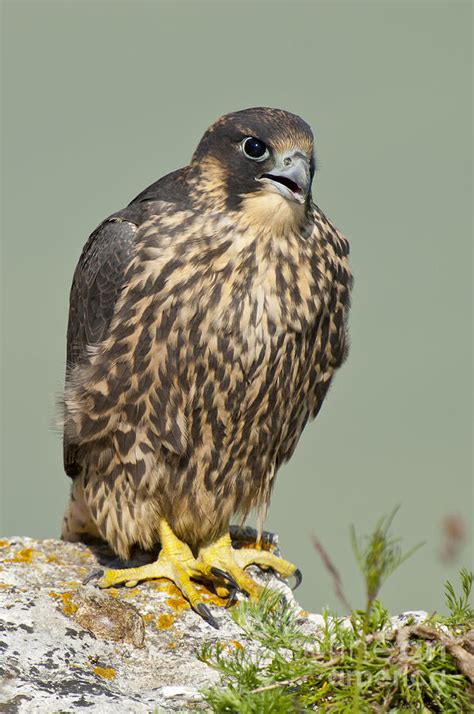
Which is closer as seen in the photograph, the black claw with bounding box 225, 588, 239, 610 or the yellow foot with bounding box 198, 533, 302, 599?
the black claw with bounding box 225, 588, 239, 610

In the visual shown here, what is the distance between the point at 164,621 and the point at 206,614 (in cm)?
15

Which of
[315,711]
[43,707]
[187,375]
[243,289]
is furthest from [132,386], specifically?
[315,711]

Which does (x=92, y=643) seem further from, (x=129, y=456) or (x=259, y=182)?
(x=259, y=182)

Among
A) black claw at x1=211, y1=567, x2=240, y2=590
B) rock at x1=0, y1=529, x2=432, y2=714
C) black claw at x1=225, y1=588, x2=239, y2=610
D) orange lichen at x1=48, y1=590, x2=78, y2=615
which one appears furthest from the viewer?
black claw at x1=211, y1=567, x2=240, y2=590

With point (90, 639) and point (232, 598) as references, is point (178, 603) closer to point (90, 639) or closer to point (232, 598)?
point (232, 598)

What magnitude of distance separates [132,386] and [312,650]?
141 cm

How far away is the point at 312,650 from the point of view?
2.58 metres

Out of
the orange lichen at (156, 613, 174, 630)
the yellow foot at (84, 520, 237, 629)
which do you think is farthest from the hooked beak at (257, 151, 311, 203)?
the orange lichen at (156, 613, 174, 630)

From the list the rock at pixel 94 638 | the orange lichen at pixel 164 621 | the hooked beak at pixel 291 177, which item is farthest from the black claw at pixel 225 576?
the hooked beak at pixel 291 177

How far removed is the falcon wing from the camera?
3.81 metres

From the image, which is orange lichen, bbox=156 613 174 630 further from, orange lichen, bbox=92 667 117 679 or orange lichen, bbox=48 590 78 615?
orange lichen, bbox=92 667 117 679

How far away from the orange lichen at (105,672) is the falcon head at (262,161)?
1595 mm

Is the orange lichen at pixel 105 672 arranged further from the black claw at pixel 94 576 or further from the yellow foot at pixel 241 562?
the yellow foot at pixel 241 562

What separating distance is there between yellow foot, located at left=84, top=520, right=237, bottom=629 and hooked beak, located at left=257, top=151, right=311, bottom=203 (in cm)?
133
